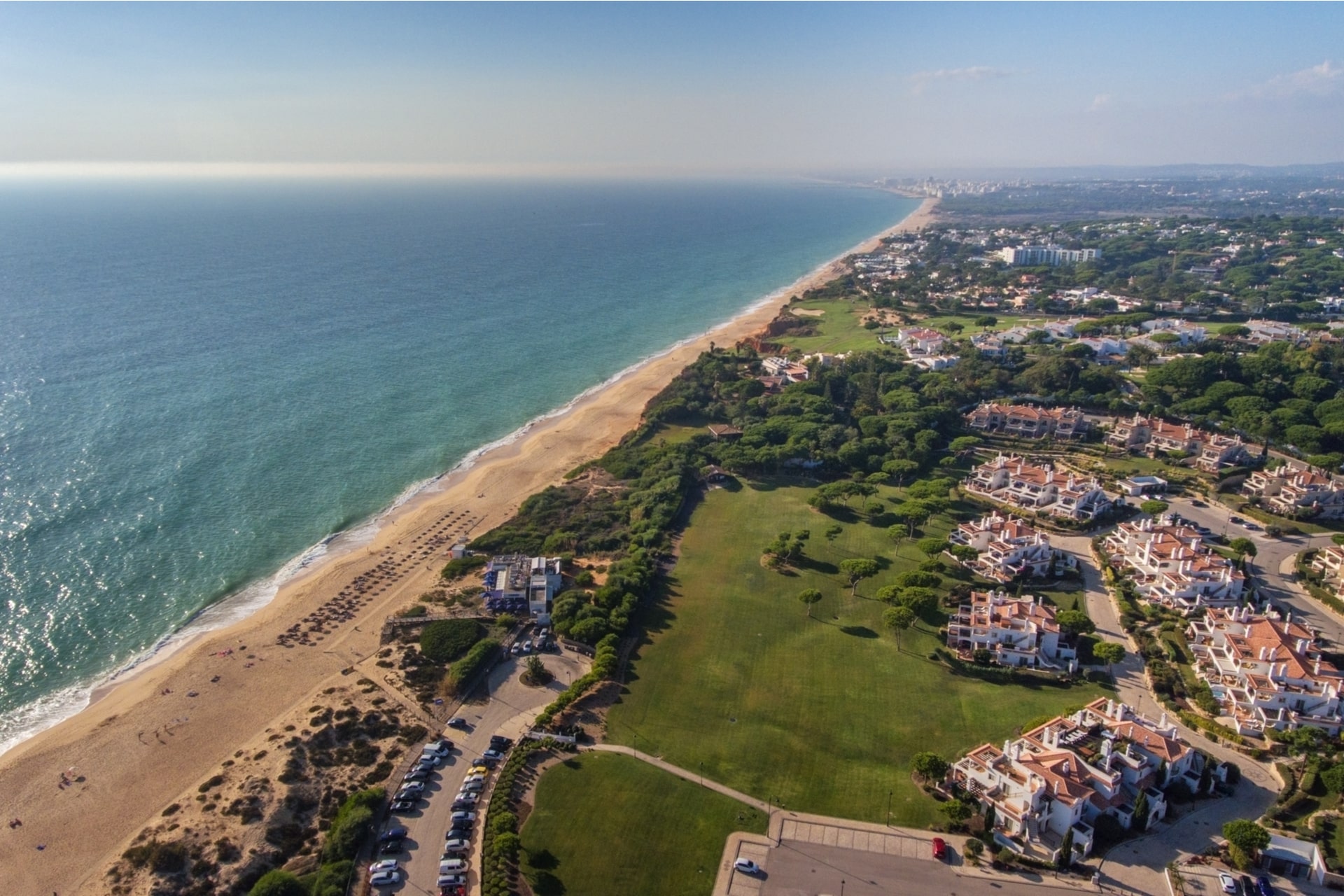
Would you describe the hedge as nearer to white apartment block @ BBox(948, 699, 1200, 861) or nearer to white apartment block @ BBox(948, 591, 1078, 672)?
white apartment block @ BBox(948, 699, 1200, 861)

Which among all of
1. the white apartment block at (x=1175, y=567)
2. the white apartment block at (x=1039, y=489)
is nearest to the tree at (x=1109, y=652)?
the white apartment block at (x=1175, y=567)

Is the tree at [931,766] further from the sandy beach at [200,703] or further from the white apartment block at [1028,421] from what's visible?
the white apartment block at [1028,421]

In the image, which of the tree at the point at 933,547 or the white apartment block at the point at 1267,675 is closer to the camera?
the white apartment block at the point at 1267,675

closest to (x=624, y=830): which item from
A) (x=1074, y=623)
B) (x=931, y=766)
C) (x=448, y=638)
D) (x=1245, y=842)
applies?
(x=931, y=766)

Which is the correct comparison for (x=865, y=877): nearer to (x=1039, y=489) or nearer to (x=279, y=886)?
(x=279, y=886)

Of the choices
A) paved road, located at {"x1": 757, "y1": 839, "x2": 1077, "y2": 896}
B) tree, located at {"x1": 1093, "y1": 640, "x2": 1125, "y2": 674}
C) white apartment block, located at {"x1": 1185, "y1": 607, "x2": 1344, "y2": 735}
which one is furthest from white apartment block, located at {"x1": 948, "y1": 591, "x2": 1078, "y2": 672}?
paved road, located at {"x1": 757, "y1": 839, "x2": 1077, "y2": 896}
